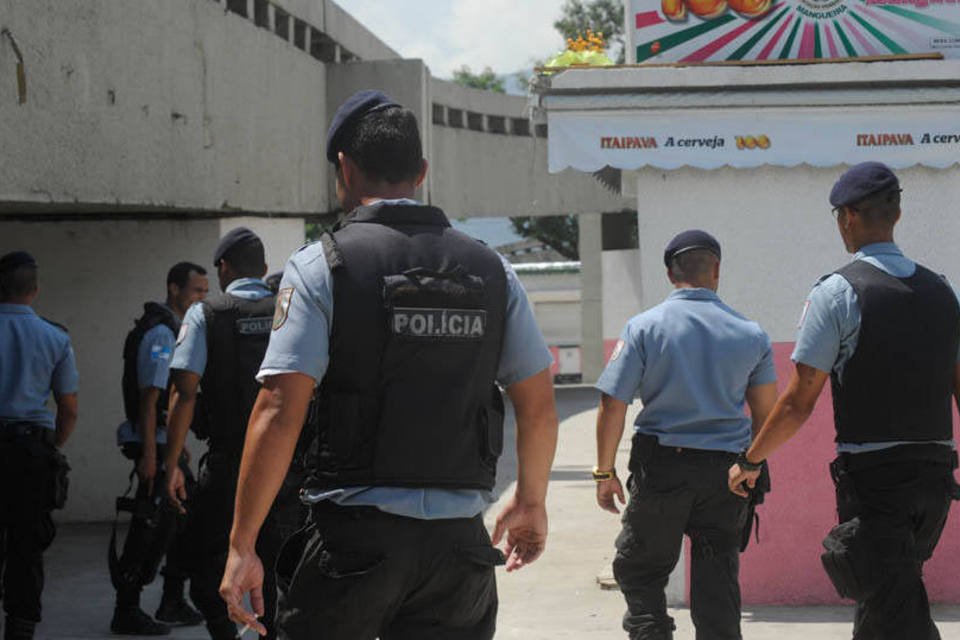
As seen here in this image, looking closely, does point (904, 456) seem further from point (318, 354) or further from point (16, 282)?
point (16, 282)

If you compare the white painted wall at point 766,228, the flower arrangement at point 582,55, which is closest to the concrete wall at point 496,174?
the flower arrangement at point 582,55

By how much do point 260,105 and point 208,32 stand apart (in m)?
1.59

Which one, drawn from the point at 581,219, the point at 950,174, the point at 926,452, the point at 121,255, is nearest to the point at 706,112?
the point at 950,174

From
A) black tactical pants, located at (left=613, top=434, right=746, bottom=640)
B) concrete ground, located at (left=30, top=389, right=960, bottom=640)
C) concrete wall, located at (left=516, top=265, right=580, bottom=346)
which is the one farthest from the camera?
concrete wall, located at (left=516, top=265, right=580, bottom=346)

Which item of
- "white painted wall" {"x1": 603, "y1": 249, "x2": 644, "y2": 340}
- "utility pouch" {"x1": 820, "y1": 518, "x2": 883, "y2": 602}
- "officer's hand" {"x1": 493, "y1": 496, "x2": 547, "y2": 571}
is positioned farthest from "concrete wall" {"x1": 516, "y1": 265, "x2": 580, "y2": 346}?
"officer's hand" {"x1": 493, "y1": 496, "x2": 547, "y2": 571}

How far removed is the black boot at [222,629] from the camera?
6.51 m

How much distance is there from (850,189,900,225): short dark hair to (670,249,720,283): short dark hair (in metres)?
1.08

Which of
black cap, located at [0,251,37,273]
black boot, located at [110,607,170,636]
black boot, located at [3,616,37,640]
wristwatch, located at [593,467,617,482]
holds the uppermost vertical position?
black cap, located at [0,251,37,273]

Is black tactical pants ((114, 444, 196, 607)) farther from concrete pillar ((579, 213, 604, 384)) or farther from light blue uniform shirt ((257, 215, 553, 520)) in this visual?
concrete pillar ((579, 213, 604, 384))

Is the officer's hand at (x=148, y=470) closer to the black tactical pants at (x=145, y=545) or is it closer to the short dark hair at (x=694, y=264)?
the black tactical pants at (x=145, y=545)

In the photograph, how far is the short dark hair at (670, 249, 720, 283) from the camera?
6.43 m

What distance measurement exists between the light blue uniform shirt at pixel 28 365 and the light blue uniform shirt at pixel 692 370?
2.71 metres

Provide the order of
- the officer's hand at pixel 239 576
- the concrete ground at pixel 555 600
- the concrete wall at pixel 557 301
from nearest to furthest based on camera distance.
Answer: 1. the officer's hand at pixel 239 576
2. the concrete ground at pixel 555 600
3. the concrete wall at pixel 557 301

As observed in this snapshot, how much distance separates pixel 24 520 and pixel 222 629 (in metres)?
1.24
